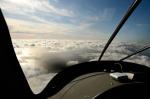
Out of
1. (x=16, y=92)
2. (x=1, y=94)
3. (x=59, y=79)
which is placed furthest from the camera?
(x=59, y=79)

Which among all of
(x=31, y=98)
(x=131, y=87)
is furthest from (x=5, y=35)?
(x=131, y=87)

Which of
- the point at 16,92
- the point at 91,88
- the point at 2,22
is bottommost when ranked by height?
the point at 16,92

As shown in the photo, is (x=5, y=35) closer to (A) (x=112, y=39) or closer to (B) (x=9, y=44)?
(B) (x=9, y=44)

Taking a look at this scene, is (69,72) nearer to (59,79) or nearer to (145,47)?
(59,79)

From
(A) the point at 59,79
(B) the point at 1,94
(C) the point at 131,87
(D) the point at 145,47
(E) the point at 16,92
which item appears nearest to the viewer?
(C) the point at 131,87

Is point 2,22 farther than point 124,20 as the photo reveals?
No

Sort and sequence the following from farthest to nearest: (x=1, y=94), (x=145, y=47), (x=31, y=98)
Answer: (x=145, y=47) → (x=31, y=98) → (x=1, y=94)

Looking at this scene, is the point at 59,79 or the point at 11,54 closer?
the point at 11,54

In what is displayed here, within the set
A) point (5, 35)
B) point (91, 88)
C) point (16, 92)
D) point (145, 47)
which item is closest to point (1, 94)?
point (16, 92)

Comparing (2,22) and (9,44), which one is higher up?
(2,22)
